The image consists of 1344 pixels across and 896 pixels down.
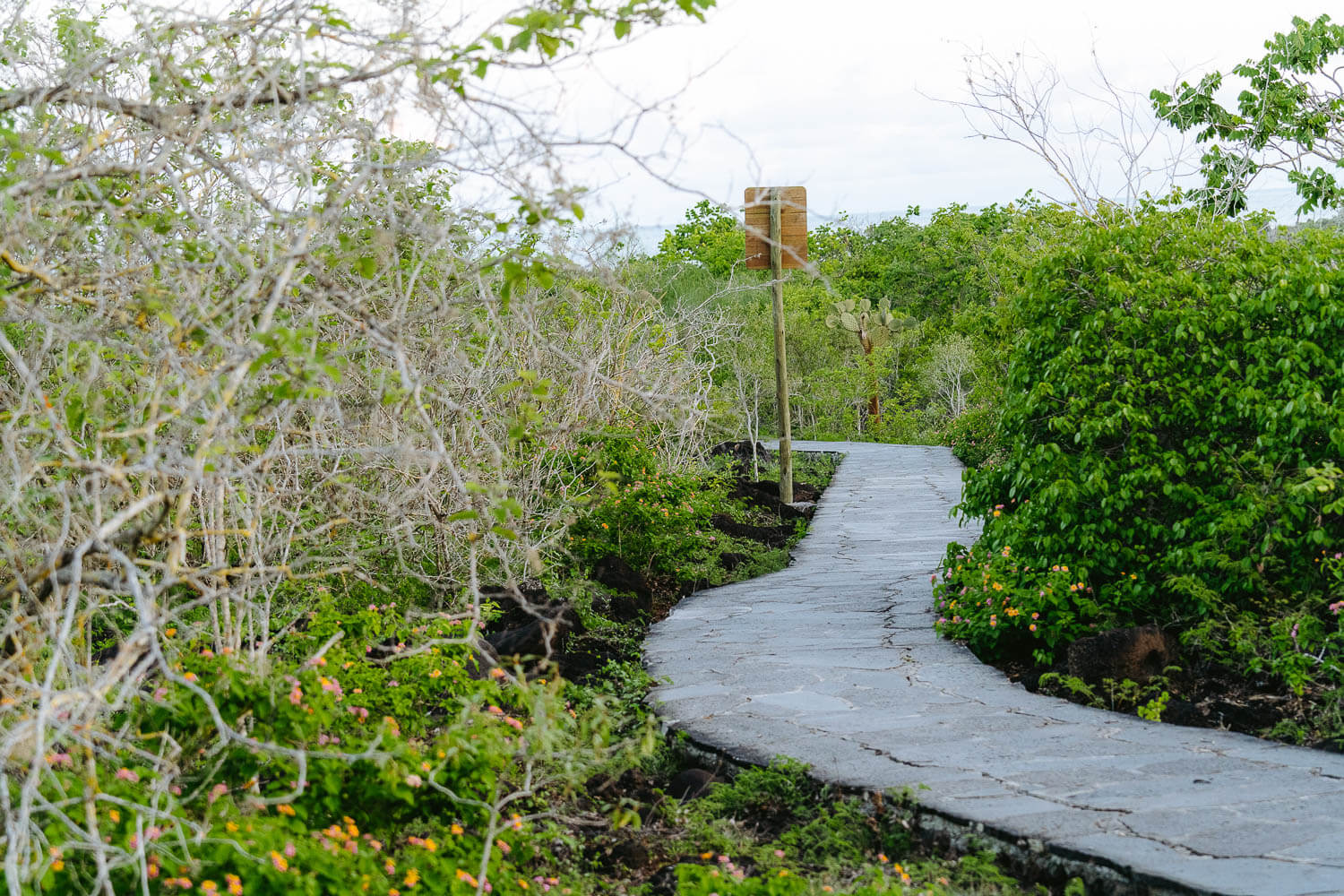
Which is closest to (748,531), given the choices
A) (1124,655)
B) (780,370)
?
(780,370)

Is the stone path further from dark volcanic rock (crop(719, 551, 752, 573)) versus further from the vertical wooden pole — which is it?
the vertical wooden pole

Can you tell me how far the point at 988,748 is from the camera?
14.5 ft

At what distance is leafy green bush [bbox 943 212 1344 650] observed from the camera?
5.27 metres

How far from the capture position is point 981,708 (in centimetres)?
498

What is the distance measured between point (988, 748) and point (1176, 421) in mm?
2312

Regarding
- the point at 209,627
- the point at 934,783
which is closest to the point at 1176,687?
the point at 934,783

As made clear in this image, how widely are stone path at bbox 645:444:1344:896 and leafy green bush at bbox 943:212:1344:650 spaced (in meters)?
0.82

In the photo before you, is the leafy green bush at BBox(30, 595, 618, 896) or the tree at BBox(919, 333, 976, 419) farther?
the tree at BBox(919, 333, 976, 419)

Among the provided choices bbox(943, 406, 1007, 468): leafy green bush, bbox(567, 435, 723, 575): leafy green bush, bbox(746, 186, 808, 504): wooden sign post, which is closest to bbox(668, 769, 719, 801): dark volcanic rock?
bbox(567, 435, 723, 575): leafy green bush

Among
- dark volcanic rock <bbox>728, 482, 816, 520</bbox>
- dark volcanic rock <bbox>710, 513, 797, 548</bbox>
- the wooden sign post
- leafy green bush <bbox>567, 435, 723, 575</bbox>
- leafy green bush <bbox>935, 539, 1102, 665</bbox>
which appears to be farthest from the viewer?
dark volcanic rock <bbox>728, 482, 816, 520</bbox>

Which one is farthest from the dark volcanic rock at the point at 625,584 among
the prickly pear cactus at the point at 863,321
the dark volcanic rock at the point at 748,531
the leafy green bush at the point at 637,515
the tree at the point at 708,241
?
the tree at the point at 708,241

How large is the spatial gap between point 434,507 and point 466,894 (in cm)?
330

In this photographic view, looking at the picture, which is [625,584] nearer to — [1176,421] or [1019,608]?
[1019,608]

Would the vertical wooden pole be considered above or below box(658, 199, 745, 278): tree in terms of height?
below
